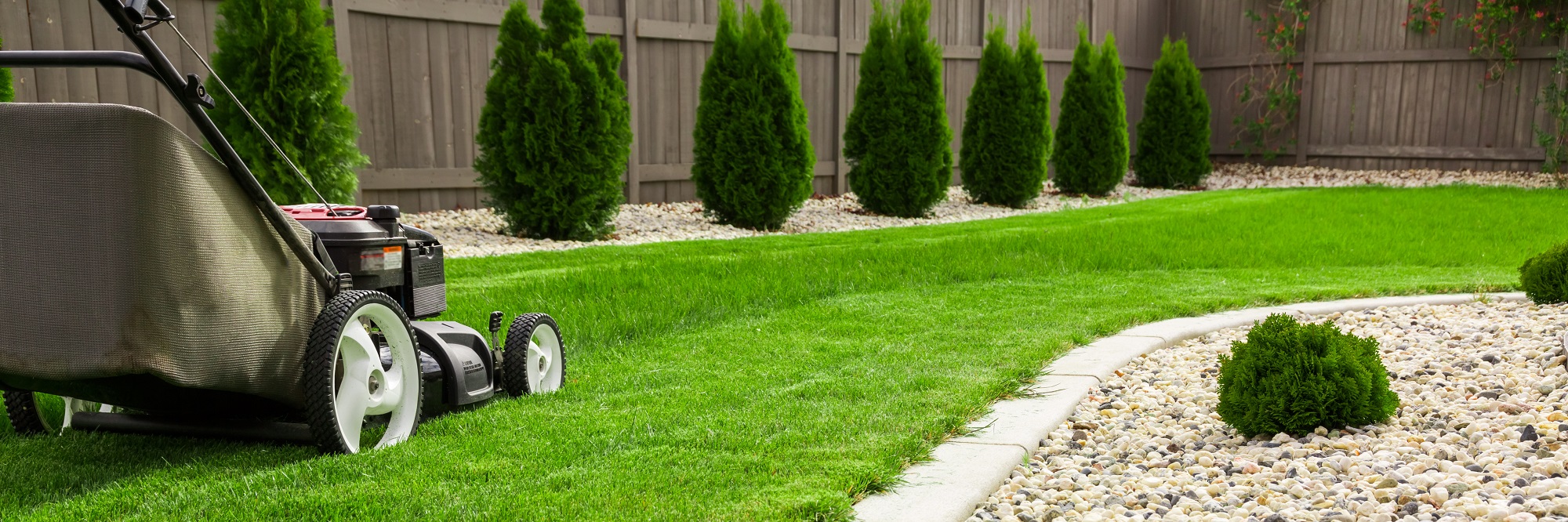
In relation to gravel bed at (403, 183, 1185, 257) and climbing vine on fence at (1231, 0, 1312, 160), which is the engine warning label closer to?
gravel bed at (403, 183, 1185, 257)

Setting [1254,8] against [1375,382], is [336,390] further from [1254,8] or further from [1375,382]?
[1254,8]

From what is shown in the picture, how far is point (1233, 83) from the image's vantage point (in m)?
16.2

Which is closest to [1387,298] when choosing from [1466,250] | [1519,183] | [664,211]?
[1466,250]

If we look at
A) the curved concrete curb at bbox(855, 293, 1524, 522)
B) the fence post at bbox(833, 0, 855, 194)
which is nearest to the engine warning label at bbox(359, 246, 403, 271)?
the curved concrete curb at bbox(855, 293, 1524, 522)

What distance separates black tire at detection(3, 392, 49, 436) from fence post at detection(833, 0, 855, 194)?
9.07 meters

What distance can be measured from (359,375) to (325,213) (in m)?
0.68

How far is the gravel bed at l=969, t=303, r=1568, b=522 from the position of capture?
2428 millimetres

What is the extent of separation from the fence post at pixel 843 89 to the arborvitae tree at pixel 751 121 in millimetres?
2537

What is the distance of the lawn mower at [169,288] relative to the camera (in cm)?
221

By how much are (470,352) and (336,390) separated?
52cm

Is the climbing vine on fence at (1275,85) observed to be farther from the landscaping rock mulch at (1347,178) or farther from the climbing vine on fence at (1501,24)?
the climbing vine on fence at (1501,24)

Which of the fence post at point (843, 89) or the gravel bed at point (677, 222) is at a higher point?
the fence post at point (843, 89)

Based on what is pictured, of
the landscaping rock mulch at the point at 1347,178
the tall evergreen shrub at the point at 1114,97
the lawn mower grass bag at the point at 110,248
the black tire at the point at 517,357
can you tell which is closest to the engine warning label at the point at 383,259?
the black tire at the point at 517,357

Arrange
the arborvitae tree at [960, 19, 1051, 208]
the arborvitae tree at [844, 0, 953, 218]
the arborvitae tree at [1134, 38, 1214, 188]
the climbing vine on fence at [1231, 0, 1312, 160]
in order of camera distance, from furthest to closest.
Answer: the climbing vine on fence at [1231, 0, 1312, 160] < the arborvitae tree at [1134, 38, 1214, 188] < the arborvitae tree at [960, 19, 1051, 208] < the arborvitae tree at [844, 0, 953, 218]
